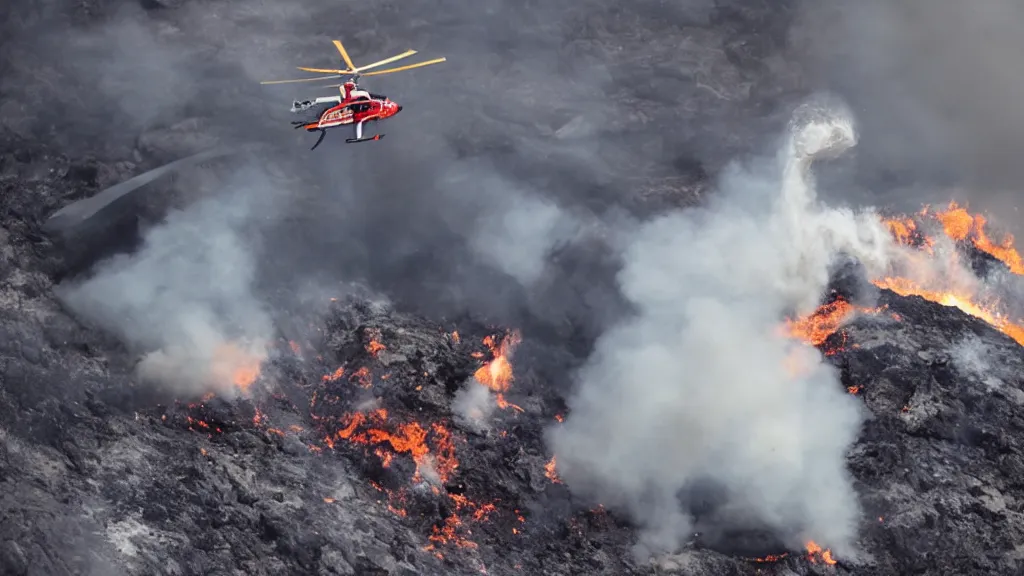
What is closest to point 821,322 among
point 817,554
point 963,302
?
point 963,302

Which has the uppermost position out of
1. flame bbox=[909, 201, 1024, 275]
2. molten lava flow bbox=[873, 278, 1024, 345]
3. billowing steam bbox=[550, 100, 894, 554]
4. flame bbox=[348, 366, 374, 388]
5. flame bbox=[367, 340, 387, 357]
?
flame bbox=[909, 201, 1024, 275]

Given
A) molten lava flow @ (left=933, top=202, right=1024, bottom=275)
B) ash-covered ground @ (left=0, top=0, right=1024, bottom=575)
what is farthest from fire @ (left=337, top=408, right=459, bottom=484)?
molten lava flow @ (left=933, top=202, right=1024, bottom=275)

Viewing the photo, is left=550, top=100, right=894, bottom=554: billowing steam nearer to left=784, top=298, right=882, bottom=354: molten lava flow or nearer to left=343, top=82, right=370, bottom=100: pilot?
left=784, top=298, right=882, bottom=354: molten lava flow

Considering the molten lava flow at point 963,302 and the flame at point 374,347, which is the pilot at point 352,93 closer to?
the flame at point 374,347

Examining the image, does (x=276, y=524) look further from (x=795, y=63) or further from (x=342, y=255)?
(x=795, y=63)

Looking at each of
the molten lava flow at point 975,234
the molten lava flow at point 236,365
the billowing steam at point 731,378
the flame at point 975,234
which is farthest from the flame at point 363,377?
the molten lava flow at point 975,234
